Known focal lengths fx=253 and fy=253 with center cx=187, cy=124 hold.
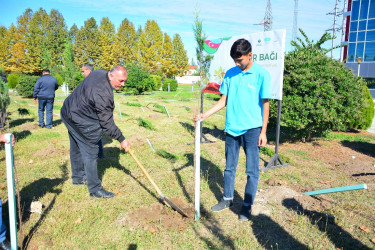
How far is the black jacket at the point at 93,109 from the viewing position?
3461 mm

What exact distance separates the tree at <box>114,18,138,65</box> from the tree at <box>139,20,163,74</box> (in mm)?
1930

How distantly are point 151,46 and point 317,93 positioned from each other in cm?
4075

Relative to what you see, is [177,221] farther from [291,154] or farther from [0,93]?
[291,154]

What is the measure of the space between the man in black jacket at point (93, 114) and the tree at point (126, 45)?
42.0 meters

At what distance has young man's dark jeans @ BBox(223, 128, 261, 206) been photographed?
10.3ft

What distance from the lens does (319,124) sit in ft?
19.7

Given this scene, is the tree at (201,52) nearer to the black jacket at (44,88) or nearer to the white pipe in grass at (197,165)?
the white pipe in grass at (197,165)

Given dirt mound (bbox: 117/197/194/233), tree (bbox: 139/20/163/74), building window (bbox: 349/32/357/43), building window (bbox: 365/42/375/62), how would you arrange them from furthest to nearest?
tree (bbox: 139/20/163/74) < building window (bbox: 349/32/357/43) < building window (bbox: 365/42/375/62) < dirt mound (bbox: 117/197/194/233)

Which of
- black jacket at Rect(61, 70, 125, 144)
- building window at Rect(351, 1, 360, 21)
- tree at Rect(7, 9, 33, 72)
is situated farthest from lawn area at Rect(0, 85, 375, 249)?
tree at Rect(7, 9, 33, 72)

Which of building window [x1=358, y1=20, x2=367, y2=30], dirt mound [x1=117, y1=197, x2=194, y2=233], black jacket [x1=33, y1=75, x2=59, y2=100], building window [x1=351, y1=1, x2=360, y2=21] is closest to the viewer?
dirt mound [x1=117, y1=197, x2=194, y2=233]

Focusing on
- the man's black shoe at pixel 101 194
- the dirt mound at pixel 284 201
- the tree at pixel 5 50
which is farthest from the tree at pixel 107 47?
the dirt mound at pixel 284 201

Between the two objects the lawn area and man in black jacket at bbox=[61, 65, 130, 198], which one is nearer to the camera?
the lawn area

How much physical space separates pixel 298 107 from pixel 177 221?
4135 millimetres

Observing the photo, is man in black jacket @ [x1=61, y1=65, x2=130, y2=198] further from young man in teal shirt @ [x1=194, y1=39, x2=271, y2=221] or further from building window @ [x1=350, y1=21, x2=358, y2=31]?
building window @ [x1=350, y1=21, x2=358, y2=31]
